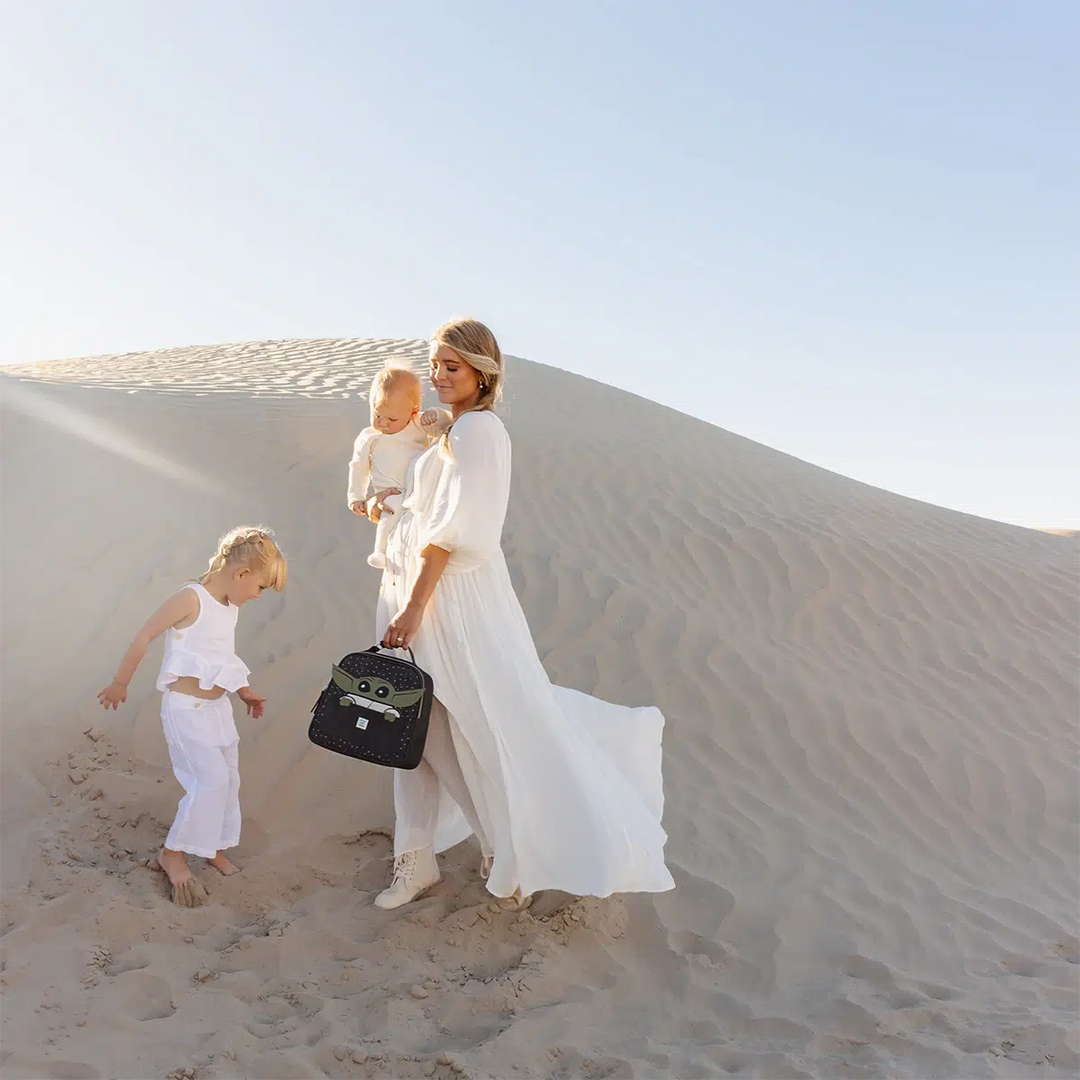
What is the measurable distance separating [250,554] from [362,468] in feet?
1.81

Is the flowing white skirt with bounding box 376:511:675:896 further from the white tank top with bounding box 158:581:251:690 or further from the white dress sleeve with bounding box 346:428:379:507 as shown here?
the white tank top with bounding box 158:581:251:690

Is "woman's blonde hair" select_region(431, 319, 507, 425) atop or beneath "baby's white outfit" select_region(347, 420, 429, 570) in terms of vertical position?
atop

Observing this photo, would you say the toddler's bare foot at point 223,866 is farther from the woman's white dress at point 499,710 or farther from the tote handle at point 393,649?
the tote handle at point 393,649

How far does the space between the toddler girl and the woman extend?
0.61 m

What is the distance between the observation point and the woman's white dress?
322cm

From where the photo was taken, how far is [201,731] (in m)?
3.68

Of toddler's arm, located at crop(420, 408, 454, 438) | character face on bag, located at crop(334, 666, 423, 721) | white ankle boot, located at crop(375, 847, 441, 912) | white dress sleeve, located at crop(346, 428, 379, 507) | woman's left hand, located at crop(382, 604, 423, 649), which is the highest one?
toddler's arm, located at crop(420, 408, 454, 438)

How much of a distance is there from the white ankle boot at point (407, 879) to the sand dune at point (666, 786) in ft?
0.20

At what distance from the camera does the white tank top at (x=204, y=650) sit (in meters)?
3.66

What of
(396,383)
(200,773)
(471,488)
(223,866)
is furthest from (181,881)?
(396,383)

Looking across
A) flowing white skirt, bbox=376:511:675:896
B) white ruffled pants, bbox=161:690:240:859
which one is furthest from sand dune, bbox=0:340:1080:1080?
flowing white skirt, bbox=376:511:675:896

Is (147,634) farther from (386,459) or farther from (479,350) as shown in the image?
(479,350)

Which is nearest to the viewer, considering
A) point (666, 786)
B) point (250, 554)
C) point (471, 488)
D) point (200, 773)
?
point (471, 488)

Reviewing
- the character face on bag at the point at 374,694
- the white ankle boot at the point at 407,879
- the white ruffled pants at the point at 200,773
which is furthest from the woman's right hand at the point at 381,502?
the white ankle boot at the point at 407,879
